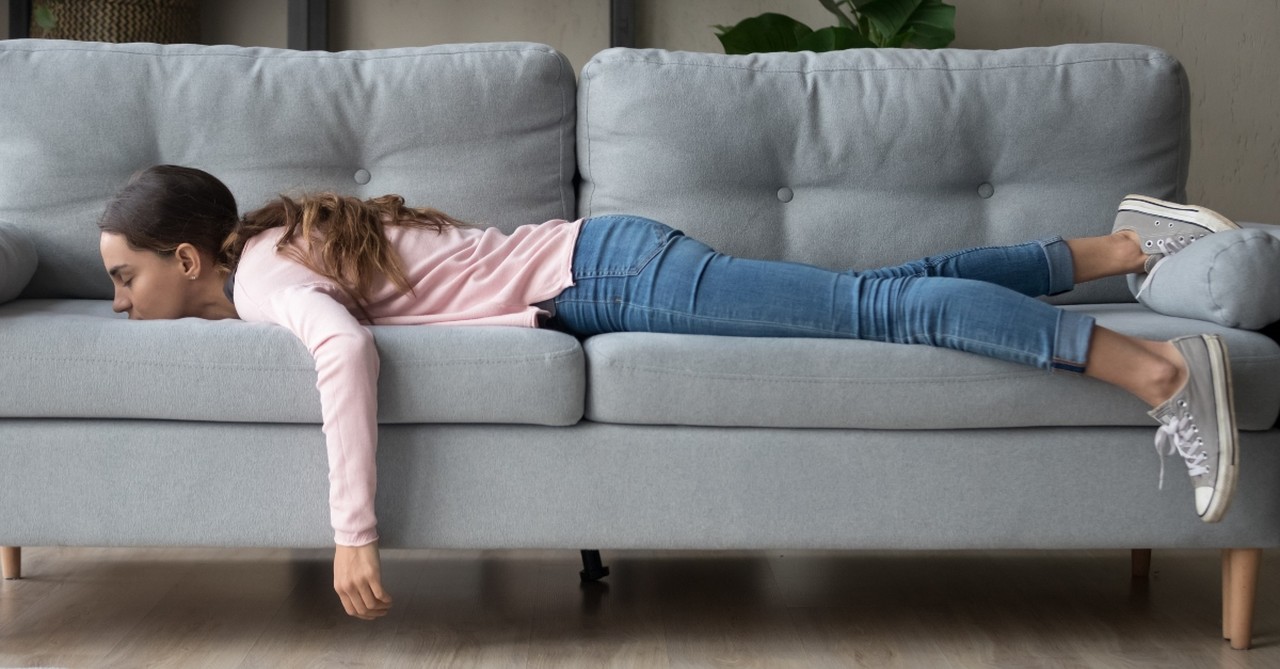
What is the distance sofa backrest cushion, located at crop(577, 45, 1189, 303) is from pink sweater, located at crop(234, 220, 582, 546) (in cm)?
33

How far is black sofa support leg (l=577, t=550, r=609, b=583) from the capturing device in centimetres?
185

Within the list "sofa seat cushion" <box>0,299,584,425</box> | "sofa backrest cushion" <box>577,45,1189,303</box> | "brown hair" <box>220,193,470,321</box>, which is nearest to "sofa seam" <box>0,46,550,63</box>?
"sofa backrest cushion" <box>577,45,1189,303</box>

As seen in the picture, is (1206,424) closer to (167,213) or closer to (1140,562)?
(1140,562)

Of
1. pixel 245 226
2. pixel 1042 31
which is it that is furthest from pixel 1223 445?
pixel 1042 31

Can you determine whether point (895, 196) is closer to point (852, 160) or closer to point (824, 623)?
point (852, 160)

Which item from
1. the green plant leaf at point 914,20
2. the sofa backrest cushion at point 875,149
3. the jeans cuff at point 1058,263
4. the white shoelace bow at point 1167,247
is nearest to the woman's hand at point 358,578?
the sofa backrest cushion at point 875,149

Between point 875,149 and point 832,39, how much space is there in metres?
0.97

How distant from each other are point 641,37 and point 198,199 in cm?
194

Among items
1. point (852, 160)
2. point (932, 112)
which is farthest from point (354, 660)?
point (932, 112)

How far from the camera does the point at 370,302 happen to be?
1.65 meters

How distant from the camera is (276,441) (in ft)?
4.88

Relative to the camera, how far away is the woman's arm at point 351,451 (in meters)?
1.40

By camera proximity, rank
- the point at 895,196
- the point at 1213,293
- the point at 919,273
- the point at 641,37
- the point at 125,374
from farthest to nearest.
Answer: the point at 641,37, the point at 895,196, the point at 919,273, the point at 1213,293, the point at 125,374

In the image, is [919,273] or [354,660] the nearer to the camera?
[354,660]
